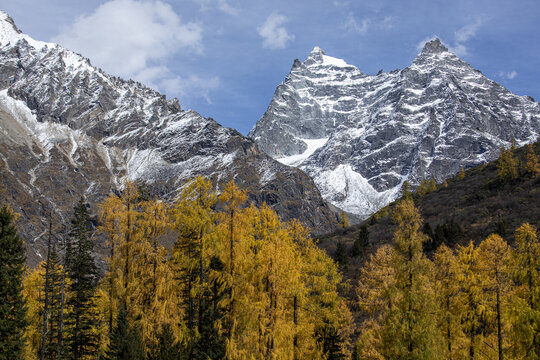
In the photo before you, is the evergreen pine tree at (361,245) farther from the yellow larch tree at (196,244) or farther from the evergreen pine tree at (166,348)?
the evergreen pine tree at (166,348)

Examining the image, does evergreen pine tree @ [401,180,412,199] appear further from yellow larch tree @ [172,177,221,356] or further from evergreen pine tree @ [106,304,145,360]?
evergreen pine tree @ [106,304,145,360]

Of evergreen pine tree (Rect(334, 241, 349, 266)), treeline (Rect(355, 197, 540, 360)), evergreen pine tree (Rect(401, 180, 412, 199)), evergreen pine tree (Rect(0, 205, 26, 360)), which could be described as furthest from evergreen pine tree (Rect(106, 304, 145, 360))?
evergreen pine tree (Rect(401, 180, 412, 199))

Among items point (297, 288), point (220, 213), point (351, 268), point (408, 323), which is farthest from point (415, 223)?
point (351, 268)

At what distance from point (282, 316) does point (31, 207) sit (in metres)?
176

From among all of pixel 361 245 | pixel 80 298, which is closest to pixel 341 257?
pixel 361 245

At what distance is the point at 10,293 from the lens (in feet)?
79.6

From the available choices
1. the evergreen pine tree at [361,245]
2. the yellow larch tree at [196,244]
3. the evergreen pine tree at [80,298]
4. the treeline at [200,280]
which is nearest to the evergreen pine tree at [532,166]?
the evergreen pine tree at [361,245]

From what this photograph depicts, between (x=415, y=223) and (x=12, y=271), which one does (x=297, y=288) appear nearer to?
(x=415, y=223)

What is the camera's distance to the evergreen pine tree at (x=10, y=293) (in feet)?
76.4

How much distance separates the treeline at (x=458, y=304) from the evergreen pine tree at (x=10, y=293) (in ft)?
63.1

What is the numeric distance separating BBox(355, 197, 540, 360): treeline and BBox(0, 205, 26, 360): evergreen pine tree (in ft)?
63.1

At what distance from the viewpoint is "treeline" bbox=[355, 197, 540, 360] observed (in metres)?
19.4

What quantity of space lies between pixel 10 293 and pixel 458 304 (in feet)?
80.3

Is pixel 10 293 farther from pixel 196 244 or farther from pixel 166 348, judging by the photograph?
pixel 196 244
